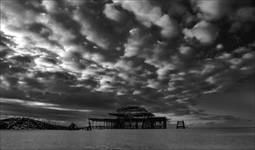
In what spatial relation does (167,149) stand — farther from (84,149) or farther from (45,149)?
(45,149)

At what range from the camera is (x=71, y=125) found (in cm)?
19838

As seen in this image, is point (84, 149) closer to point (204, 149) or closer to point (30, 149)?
point (30, 149)

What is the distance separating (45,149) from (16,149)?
13.8 ft

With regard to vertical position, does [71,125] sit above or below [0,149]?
below

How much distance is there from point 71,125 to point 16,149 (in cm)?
16703

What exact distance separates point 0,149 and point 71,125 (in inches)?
6603

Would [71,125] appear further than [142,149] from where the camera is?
Yes

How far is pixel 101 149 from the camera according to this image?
36.1 m

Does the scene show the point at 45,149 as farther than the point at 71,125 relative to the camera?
No

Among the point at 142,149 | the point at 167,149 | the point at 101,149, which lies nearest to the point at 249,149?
the point at 167,149

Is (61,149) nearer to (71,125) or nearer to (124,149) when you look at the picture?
(124,149)

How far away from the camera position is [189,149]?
120ft

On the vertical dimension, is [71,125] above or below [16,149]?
below

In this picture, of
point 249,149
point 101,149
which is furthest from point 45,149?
point 249,149
